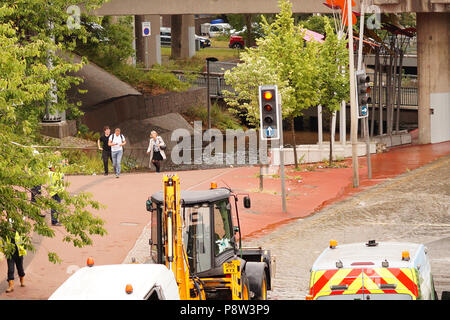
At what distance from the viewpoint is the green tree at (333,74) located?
105 ft

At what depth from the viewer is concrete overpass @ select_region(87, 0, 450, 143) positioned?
36562 millimetres

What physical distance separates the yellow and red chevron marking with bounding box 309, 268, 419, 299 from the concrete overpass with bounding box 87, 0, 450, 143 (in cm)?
2679

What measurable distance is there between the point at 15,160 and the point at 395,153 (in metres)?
27.3

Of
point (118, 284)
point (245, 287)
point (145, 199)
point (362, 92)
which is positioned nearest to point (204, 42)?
Answer: point (362, 92)

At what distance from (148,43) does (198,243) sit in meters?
52.0

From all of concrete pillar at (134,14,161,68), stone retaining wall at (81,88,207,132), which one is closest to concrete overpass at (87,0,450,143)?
stone retaining wall at (81,88,207,132)

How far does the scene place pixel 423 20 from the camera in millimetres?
40312

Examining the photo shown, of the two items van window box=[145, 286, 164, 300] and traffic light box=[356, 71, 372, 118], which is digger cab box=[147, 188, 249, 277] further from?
traffic light box=[356, 71, 372, 118]

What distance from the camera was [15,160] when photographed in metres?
12.2

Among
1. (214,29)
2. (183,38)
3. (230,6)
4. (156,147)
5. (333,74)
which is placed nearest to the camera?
(156,147)

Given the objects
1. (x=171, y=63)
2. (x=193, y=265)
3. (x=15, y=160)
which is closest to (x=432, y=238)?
(x=193, y=265)

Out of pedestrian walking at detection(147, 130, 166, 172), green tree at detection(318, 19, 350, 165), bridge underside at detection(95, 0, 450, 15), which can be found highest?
bridge underside at detection(95, 0, 450, 15)

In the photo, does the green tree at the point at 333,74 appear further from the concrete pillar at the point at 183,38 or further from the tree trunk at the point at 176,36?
the concrete pillar at the point at 183,38

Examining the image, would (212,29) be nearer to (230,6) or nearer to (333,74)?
(230,6)
